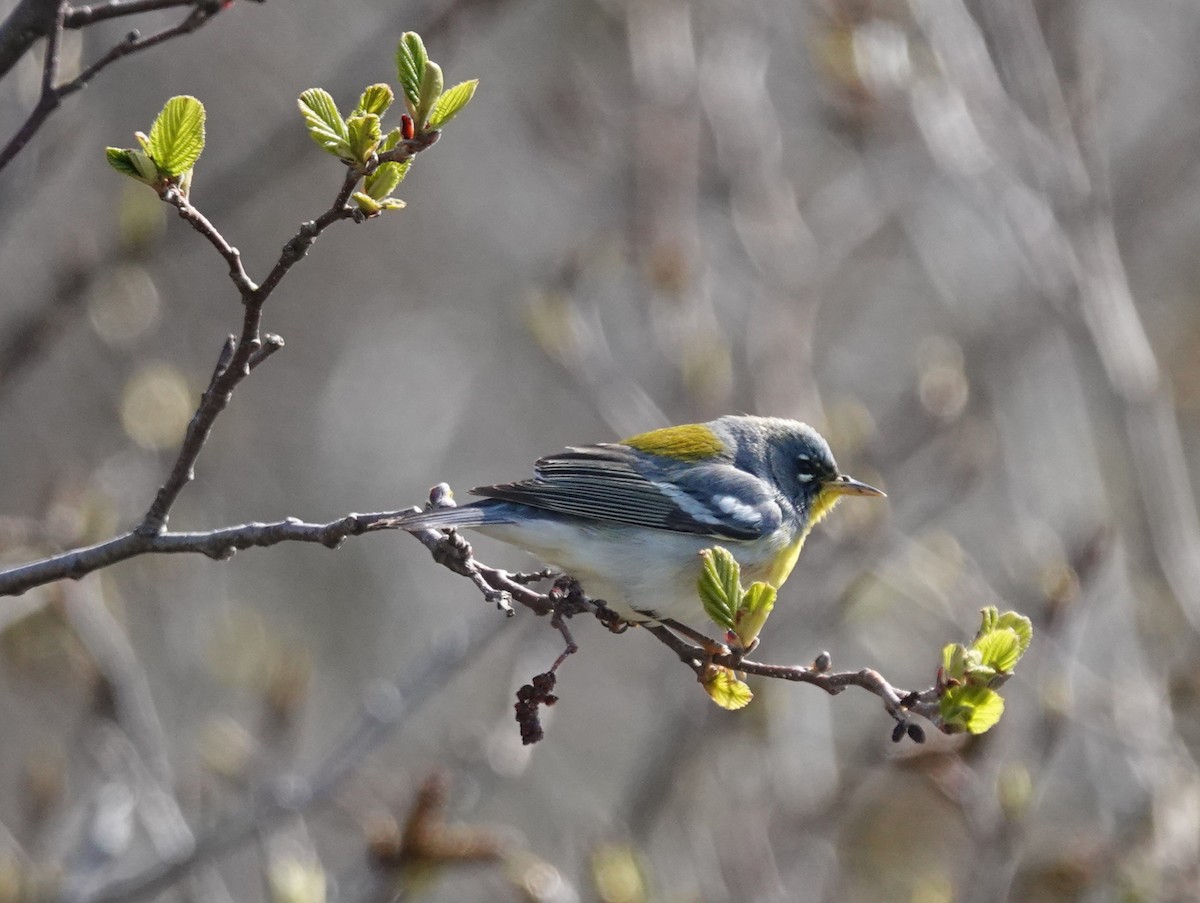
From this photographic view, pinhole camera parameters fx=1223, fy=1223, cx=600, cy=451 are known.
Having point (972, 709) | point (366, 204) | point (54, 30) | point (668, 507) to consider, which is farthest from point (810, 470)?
point (54, 30)

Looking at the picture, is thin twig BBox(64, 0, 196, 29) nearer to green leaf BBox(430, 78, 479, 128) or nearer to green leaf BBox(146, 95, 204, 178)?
green leaf BBox(146, 95, 204, 178)

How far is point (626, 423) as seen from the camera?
16.7 ft

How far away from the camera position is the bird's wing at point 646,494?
3.56 m

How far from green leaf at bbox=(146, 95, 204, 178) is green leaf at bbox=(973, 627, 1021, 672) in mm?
1521

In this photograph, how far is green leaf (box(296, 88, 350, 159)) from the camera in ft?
5.76

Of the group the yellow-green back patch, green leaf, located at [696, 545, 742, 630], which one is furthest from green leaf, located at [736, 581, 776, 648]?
the yellow-green back patch

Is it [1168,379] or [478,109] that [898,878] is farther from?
[478,109]

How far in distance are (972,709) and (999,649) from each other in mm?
123

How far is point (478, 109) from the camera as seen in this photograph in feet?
31.7

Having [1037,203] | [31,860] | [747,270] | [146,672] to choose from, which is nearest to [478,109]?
[747,270]

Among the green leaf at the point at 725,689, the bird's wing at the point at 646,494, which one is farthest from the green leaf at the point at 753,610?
the bird's wing at the point at 646,494

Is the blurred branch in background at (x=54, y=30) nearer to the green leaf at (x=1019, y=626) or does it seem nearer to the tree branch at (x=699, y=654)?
the tree branch at (x=699, y=654)

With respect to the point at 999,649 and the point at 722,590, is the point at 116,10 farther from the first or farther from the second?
the point at 999,649

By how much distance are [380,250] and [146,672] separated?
361 cm
